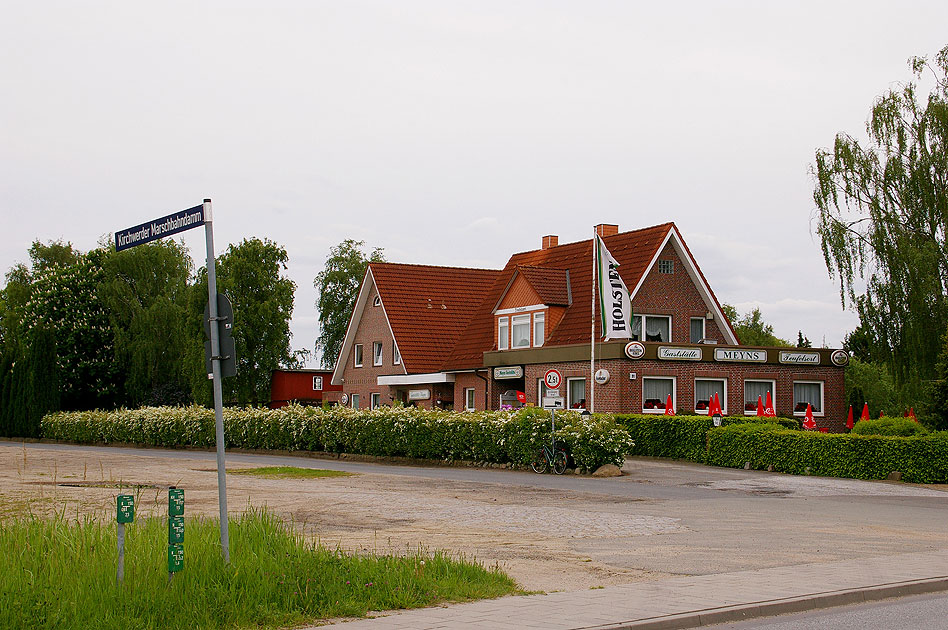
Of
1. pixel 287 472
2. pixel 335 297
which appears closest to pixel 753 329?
pixel 335 297

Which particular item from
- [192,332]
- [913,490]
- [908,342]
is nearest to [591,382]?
[908,342]

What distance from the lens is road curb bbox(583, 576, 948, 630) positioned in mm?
9195

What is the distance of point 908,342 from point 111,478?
27902 millimetres

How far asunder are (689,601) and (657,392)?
96.2ft

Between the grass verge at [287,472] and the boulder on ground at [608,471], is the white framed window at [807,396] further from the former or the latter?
the grass verge at [287,472]

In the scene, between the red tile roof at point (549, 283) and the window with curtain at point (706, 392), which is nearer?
the window with curtain at point (706, 392)

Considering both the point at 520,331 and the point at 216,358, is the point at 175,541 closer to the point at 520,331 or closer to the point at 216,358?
the point at 216,358

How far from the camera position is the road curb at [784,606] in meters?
9.20

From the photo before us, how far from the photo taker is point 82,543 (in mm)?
10117

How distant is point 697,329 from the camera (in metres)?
46.1

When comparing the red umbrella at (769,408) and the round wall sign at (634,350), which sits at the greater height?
the round wall sign at (634,350)

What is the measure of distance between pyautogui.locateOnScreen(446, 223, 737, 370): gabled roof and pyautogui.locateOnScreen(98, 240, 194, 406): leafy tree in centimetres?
2353

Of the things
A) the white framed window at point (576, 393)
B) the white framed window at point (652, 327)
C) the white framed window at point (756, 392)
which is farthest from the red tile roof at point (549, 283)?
the white framed window at point (756, 392)

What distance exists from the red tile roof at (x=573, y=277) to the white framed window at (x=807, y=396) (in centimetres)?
753
